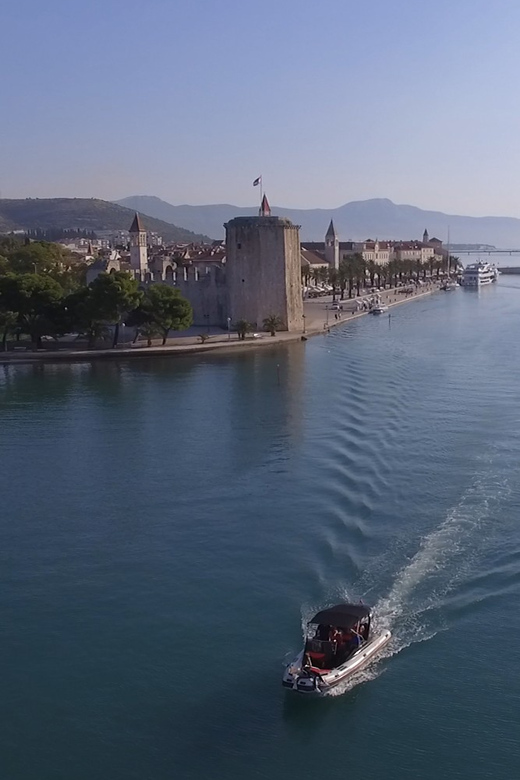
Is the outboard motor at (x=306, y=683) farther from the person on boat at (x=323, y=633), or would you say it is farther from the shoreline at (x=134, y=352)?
the shoreline at (x=134, y=352)

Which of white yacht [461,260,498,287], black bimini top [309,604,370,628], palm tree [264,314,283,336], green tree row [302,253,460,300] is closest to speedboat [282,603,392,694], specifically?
black bimini top [309,604,370,628]

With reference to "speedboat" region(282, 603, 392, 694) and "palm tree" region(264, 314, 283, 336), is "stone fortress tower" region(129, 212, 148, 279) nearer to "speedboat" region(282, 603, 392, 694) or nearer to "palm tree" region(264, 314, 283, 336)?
"palm tree" region(264, 314, 283, 336)

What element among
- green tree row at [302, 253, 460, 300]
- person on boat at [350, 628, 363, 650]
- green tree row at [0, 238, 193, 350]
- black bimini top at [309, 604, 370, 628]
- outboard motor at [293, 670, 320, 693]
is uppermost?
green tree row at [302, 253, 460, 300]

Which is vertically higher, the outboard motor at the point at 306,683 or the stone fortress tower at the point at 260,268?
the stone fortress tower at the point at 260,268

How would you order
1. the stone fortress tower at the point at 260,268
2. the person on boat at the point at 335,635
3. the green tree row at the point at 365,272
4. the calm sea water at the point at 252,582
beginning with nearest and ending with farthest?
1. the calm sea water at the point at 252,582
2. the person on boat at the point at 335,635
3. the stone fortress tower at the point at 260,268
4. the green tree row at the point at 365,272

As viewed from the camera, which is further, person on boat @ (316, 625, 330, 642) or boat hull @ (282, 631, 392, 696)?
person on boat @ (316, 625, 330, 642)

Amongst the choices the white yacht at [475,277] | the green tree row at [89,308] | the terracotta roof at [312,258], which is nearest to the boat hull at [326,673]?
the green tree row at [89,308]
